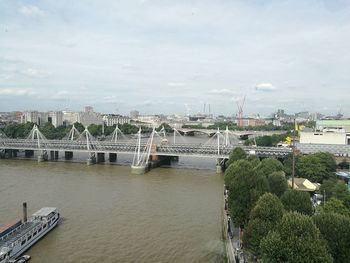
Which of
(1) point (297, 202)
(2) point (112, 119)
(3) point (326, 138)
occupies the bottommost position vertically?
(1) point (297, 202)

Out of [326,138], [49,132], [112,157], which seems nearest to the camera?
[112,157]

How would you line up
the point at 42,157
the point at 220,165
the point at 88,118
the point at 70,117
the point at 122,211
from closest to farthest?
the point at 122,211 < the point at 220,165 < the point at 42,157 < the point at 88,118 < the point at 70,117

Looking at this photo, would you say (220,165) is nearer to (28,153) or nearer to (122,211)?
(122,211)

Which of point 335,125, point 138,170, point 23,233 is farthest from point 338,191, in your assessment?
point 335,125

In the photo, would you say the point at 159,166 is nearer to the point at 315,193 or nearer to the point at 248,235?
the point at 315,193

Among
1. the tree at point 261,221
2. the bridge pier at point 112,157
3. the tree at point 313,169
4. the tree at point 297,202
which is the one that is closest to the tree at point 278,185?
the tree at point 297,202

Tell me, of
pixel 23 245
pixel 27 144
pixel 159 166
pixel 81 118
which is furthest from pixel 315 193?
pixel 81 118

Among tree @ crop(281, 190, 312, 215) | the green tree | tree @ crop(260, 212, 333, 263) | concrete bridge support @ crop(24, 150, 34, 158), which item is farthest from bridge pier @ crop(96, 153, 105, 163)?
the green tree
